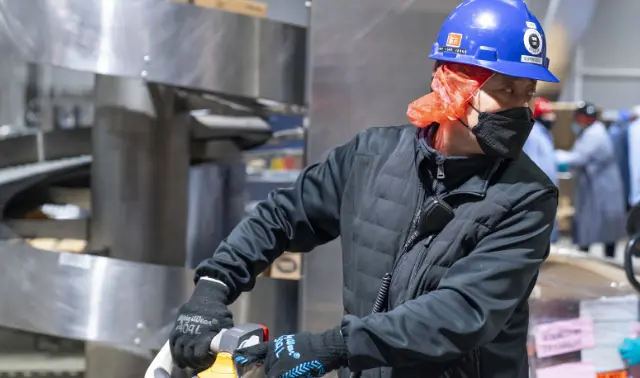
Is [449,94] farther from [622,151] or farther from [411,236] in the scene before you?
[622,151]

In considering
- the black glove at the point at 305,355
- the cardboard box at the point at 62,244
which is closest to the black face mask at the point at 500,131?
the black glove at the point at 305,355

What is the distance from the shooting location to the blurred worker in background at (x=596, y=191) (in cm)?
657

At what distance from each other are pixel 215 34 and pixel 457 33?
4.42ft

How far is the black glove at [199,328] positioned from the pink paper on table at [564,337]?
4.88ft

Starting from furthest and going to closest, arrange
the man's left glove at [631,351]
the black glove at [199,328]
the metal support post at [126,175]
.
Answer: the metal support post at [126,175] < the man's left glove at [631,351] < the black glove at [199,328]

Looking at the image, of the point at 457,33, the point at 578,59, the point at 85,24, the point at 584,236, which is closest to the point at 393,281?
the point at 457,33

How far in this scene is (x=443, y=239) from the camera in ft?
5.00

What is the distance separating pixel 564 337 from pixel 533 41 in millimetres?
1489

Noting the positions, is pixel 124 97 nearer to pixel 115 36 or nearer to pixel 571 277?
pixel 115 36

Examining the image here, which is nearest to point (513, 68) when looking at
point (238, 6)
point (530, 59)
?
point (530, 59)

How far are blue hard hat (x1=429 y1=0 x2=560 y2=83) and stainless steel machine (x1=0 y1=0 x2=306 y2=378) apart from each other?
51.1 inches

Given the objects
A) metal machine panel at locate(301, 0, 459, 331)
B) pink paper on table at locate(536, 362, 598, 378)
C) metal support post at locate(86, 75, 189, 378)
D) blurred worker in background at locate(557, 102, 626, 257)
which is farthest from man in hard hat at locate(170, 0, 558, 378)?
blurred worker in background at locate(557, 102, 626, 257)

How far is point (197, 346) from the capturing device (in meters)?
1.52

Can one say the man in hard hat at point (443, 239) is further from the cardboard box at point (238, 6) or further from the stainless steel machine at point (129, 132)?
the cardboard box at point (238, 6)
